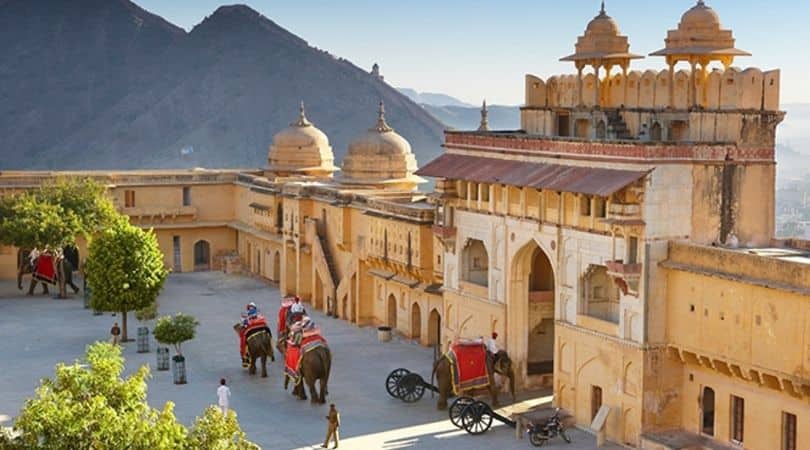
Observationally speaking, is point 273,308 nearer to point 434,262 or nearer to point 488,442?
point 434,262

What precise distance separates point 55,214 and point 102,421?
34286 millimetres

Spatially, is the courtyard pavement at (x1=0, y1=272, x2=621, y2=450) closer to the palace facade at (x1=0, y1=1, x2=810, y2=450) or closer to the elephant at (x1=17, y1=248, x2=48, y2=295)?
the elephant at (x1=17, y1=248, x2=48, y2=295)

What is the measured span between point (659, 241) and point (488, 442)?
5733 mm

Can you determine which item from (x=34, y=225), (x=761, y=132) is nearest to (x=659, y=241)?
(x=761, y=132)

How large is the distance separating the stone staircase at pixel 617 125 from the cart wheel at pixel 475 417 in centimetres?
757

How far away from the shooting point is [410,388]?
33.2 metres

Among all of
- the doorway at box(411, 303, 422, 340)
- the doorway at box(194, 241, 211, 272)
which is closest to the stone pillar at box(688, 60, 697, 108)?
the doorway at box(411, 303, 422, 340)

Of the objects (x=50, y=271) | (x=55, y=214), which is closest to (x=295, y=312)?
(x=55, y=214)

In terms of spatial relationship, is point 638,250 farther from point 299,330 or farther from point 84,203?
point 84,203

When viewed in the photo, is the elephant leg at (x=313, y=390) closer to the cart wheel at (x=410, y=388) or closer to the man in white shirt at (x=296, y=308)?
the cart wheel at (x=410, y=388)

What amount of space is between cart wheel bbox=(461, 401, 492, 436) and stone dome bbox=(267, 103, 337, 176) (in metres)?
28.3

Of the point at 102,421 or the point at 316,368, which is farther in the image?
the point at 316,368

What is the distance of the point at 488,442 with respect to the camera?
29.4m

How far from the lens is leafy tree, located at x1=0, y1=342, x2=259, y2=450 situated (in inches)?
674
